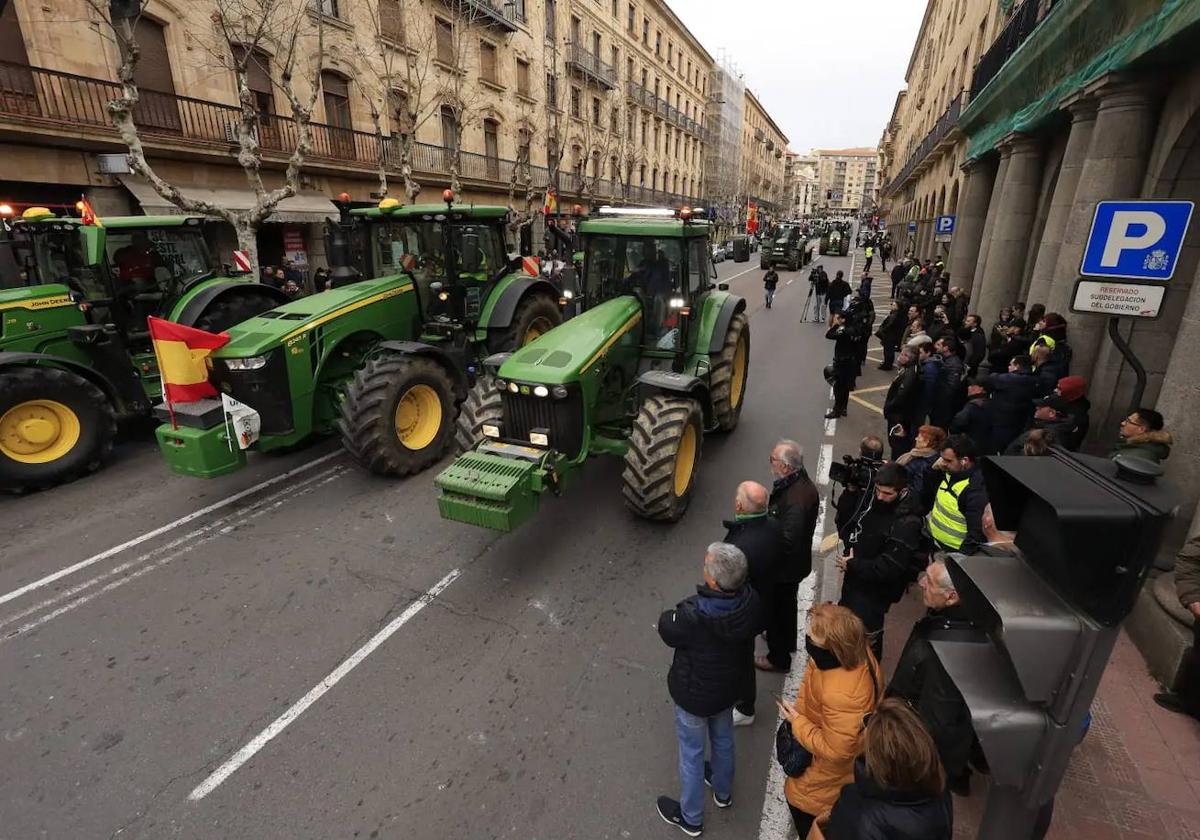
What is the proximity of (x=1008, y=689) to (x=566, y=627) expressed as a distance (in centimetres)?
325

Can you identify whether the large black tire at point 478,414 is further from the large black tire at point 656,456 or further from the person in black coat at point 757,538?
the person in black coat at point 757,538

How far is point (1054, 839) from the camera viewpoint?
9.70 feet

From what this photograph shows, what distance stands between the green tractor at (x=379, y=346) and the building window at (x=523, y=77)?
21977mm

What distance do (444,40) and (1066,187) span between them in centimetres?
2145

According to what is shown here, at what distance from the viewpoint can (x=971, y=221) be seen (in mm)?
15445

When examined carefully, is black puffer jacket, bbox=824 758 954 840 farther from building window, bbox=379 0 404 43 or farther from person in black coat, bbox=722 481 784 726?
building window, bbox=379 0 404 43

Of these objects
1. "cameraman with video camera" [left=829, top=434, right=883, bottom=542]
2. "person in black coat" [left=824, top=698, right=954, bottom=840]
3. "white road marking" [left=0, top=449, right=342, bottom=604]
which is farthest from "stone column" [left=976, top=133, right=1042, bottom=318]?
"white road marking" [left=0, top=449, right=342, bottom=604]

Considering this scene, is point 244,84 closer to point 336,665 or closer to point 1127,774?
point 336,665

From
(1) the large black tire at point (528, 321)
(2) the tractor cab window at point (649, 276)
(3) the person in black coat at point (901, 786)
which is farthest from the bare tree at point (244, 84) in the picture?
(3) the person in black coat at point (901, 786)

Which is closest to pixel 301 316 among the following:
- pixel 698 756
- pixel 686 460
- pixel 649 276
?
pixel 649 276

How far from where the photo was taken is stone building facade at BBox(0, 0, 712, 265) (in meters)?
12.2

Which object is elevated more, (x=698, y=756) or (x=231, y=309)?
(x=231, y=309)

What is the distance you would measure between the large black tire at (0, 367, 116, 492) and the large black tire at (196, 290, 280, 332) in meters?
1.45

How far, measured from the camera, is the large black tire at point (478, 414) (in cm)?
566
